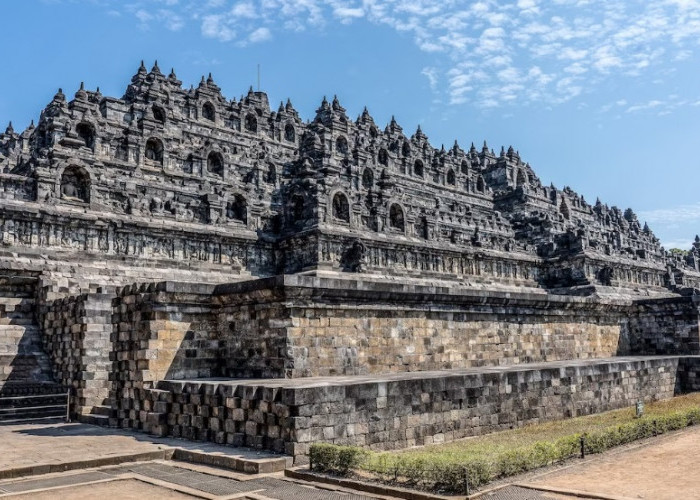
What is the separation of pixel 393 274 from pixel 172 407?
78.2 feet

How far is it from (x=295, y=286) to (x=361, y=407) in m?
3.76

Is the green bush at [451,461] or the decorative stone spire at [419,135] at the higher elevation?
the decorative stone spire at [419,135]

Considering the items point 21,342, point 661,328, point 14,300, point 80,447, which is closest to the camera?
point 80,447

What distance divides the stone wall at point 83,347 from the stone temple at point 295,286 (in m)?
0.06

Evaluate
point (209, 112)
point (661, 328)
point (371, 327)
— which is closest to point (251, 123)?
point (209, 112)

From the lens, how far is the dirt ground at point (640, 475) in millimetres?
8875

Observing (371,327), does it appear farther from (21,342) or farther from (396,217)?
(396,217)

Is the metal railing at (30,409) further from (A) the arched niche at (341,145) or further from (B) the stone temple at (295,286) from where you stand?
(A) the arched niche at (341,145)

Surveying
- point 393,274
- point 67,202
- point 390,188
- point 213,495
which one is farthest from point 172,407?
point 390,188

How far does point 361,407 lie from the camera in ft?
38.8

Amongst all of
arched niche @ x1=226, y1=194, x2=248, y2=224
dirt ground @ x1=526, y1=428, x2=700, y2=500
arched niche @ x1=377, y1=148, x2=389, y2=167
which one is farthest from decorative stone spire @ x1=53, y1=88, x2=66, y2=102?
dirt ground @ x1=526, y1=428, x2=700, y2=500

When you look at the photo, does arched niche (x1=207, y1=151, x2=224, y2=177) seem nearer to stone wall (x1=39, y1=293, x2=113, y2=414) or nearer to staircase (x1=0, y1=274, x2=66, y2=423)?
staircase (x1=0, y1=274, x2=66, y2=423)

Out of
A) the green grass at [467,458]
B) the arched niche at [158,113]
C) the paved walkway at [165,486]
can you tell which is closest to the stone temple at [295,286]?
the arched niche at [158,113]

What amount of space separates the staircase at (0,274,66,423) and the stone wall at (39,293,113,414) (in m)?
0.49
